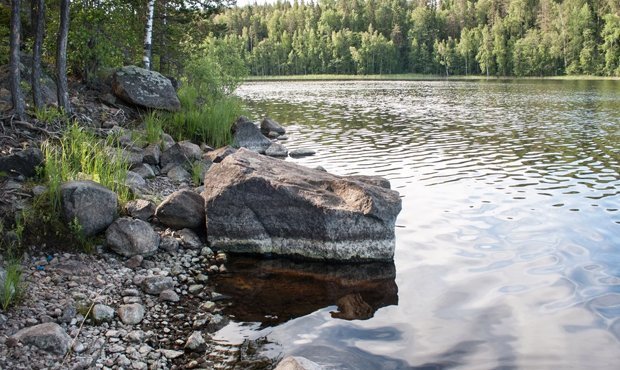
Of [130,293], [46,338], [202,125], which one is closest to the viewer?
[46,338]

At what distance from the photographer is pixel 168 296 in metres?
8.03

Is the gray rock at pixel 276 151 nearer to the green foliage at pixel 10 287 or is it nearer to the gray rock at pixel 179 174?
the gray rock at pixel 179 174

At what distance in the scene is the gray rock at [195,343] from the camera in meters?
6.75

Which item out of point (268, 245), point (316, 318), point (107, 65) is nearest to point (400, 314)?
point (316, 318)

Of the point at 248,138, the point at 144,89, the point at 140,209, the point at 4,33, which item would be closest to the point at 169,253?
the point at 140,209

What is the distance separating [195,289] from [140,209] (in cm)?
271

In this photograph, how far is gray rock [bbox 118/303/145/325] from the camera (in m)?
7.18

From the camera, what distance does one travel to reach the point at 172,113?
20031 millimetres

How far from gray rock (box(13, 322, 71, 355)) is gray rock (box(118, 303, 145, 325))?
3.02 feet

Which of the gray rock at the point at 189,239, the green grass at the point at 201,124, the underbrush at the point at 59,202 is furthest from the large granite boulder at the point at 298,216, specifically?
the green grass at the point at 201,124

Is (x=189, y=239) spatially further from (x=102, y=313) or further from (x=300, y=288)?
(x=102, y=313)

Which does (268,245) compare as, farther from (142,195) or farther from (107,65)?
(107,65)

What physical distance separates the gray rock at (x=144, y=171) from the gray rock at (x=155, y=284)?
233 inches

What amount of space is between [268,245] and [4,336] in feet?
15.9
